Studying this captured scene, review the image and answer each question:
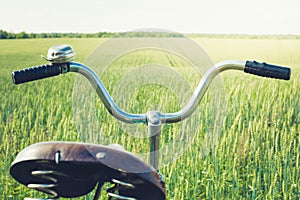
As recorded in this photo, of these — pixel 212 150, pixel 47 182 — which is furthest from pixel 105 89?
pixel 212 150

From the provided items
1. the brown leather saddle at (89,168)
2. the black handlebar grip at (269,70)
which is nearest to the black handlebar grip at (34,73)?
the brown leather saddle at (89,168)

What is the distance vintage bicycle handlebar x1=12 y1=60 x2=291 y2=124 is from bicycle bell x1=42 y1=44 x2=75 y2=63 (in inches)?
1.3

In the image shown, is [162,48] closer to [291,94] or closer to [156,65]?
[156,65]

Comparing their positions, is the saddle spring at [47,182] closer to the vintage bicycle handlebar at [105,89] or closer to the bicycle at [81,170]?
the bicycle at [81,170]

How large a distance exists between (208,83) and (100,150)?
1.70 ft

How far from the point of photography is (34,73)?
140cm

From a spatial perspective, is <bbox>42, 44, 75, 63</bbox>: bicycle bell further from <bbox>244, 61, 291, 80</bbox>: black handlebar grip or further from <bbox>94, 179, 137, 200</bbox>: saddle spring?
<bbox>244, 61, 291, 80</bbox>: black handlebar grip

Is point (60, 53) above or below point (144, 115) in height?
above

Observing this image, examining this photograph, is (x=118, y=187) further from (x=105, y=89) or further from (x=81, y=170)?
(x=105, y=89)

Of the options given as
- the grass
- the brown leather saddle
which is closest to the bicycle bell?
the grass

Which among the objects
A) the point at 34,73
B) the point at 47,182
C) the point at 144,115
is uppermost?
the point at 34,73

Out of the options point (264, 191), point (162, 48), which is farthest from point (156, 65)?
point (264, 191)

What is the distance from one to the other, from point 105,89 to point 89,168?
412mm

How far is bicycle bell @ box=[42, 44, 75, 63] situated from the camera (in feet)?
4.30
